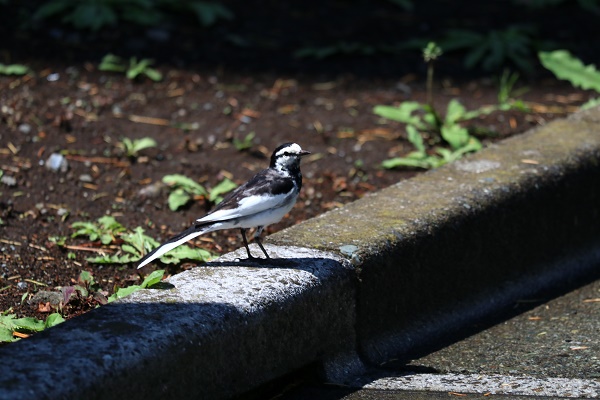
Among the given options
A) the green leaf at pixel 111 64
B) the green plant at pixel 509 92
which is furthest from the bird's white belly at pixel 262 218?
the green leaf at pixel 111 64

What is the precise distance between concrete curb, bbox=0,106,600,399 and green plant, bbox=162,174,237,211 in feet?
2.78

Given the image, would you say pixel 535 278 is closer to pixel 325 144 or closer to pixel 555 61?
pixel 325 144

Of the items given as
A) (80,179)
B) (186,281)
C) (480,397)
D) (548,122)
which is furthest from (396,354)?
(548,122)

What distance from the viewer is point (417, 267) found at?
171 inches

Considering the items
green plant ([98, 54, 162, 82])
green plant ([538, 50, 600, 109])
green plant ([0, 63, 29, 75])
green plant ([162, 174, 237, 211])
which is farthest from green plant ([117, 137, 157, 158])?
green plant ([538, 50, 600, 109])

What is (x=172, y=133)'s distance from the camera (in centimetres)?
611

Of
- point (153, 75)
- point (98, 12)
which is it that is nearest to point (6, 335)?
point (153, 75)

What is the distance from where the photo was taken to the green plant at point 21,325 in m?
3.68

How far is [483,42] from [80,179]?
3.33 meters

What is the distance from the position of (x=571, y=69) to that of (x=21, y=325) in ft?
14.7

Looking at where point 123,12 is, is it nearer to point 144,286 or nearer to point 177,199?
point 177,199

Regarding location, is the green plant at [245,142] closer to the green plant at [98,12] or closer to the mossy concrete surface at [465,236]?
the mossy concrete surface at [465,236]

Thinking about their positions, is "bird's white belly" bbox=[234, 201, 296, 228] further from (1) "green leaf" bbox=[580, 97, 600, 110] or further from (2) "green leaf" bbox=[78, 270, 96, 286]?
(1) "green leaf" bbox=[580, 97, 600, 110]

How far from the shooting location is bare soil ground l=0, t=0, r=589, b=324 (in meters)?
4.78
